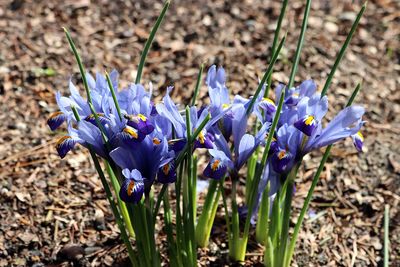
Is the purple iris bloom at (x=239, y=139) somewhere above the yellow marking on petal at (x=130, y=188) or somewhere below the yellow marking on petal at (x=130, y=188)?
above

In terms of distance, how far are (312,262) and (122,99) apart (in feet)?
4.53

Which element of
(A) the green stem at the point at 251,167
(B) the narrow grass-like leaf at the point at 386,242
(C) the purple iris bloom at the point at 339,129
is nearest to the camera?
(C) the purple iris bloom at the point at 339,129

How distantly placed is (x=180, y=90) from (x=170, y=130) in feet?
6.24

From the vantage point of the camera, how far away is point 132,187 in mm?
2271

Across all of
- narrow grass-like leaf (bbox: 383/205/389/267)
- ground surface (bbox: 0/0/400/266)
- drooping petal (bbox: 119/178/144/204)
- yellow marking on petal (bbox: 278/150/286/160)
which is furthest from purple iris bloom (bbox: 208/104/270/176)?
narrow grass-like leaf (bbox: 383/205/389/267)

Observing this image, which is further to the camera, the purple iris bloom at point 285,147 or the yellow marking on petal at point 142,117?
the purple iris bloom at point 285,147

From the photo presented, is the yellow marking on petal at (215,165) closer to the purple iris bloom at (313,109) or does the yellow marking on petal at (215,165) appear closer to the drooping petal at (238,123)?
the drooping petal at (238,123)

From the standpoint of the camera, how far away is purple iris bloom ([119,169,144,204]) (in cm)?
226

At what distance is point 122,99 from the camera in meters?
2.53

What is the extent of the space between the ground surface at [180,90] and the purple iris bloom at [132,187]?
985mm

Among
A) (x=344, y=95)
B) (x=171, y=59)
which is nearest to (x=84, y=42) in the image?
(x=171, y=59)

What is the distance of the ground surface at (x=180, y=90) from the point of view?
3342mm

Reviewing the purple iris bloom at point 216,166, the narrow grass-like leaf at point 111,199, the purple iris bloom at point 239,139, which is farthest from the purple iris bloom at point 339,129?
the narrow grass-like leaf at point 111,199

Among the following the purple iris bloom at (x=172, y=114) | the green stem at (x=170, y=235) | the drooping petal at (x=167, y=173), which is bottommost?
the green stem at (x=170, y=235)
